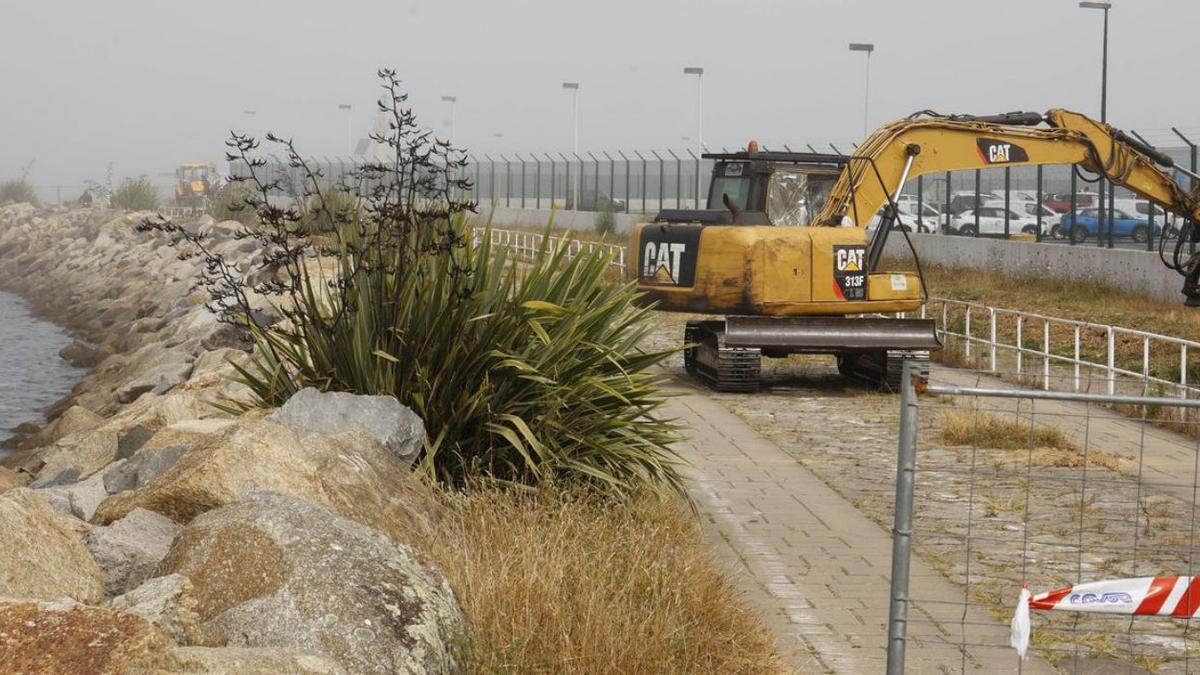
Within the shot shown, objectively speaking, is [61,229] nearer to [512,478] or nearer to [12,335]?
[12,335]

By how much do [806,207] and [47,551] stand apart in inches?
582

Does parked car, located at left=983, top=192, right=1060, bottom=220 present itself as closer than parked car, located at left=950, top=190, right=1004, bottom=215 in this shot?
Yes

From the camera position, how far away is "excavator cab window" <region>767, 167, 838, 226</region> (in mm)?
20141

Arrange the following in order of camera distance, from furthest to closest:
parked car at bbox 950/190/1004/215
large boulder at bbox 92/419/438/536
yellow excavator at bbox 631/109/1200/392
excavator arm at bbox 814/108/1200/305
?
parked car at bbox 950/190/1004/215, excavator arm at bbox 814/108/1200/305, yellow excavator at bbox 631/109/1200/392, large boulder at bbox 92/419/438/536

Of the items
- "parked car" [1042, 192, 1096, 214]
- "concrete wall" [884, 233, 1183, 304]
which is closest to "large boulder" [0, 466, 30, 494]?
"concrete wall" [884, 233, 1183, 304]

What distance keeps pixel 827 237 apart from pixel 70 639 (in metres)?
14.9

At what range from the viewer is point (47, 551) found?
6.46 m

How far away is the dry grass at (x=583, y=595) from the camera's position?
6.91 m

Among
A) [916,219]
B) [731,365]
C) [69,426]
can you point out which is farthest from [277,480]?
[916,219]

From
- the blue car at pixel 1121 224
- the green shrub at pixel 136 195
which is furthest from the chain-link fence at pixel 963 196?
A: the green shrub at pixel 136 195

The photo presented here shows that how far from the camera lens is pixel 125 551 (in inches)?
282

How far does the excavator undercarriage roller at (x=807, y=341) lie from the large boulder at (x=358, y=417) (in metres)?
9.76

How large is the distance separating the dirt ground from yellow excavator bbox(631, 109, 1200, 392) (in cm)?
79

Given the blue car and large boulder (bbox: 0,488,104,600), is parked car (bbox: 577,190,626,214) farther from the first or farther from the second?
large boulder (bbox: 0,488,104,600)
